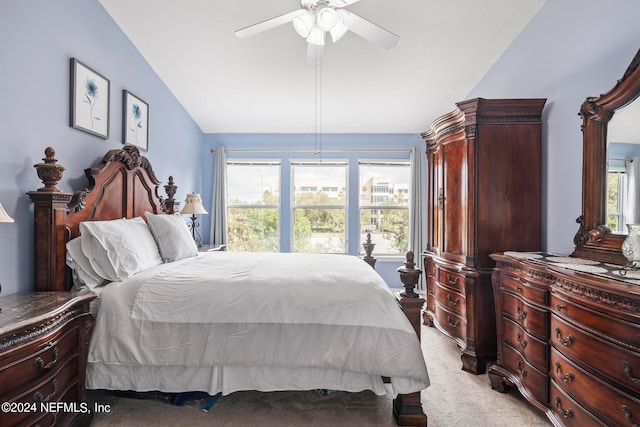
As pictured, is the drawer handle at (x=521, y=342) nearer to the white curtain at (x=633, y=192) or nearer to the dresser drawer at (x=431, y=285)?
the white curtain at (x=633, y=192)

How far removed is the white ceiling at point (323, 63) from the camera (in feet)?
8.98

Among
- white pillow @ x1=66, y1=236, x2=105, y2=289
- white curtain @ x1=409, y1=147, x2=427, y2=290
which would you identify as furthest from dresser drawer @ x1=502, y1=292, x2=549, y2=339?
white pillow @ x1=66, y1=236, x2=105, y2=289

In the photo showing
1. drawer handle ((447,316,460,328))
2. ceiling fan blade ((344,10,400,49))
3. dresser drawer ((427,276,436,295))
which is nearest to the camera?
ceiling fan blade ((344,10,400,49))

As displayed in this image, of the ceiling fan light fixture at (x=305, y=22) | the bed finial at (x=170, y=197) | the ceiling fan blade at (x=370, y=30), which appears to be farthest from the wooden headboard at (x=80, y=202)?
the ceiling fan blade at (x=370, y=30)

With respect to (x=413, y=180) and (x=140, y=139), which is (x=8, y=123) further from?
(x=413, y=180)

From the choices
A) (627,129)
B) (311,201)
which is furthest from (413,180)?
(627,129)

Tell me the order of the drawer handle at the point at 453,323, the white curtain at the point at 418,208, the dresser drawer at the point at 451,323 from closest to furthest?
the dresser drawer at the point at 451,323 → the drawer handle at the point at 453,323 → the white curtain at the point at 418,208

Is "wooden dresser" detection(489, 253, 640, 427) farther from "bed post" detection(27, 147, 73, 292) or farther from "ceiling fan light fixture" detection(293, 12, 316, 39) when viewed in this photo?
"bed post" detection(27, 147, 73, 292)

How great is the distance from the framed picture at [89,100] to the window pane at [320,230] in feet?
9.45

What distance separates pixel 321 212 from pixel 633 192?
3668 mm

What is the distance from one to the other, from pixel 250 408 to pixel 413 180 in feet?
12.3

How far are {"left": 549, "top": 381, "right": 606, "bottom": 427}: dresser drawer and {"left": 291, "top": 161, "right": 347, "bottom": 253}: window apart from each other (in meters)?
3.43

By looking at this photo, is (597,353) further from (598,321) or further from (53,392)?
(53,392)

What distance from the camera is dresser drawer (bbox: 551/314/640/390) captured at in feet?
4.17
